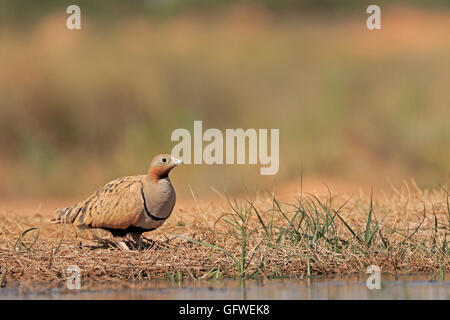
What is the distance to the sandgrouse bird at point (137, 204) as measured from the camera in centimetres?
823

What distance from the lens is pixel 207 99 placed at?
1922cm

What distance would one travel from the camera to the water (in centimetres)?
691

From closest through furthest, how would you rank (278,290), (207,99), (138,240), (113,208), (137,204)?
(278,290)
(137,204)
(113,208)
(138,240)
(207,99)

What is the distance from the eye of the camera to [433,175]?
15992 millimetres

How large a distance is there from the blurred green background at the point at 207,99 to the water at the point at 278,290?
26.6ft

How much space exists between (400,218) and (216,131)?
27.9ft

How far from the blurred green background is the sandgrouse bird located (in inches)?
282

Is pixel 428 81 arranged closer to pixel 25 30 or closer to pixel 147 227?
pixel 25 30

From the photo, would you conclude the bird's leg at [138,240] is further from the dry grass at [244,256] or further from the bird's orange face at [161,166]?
the bird's orange face at [161,166]

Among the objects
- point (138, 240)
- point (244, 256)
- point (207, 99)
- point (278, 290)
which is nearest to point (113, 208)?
point (138, 240)

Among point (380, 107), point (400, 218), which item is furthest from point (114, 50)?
point (400, 218)

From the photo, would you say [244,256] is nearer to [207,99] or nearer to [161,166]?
[161,166]

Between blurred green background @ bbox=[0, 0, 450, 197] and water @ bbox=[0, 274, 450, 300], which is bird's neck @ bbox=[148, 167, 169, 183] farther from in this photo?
blurred green background @ bbox=[0, 0, 450, 197]

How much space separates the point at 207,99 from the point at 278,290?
1225 cm
